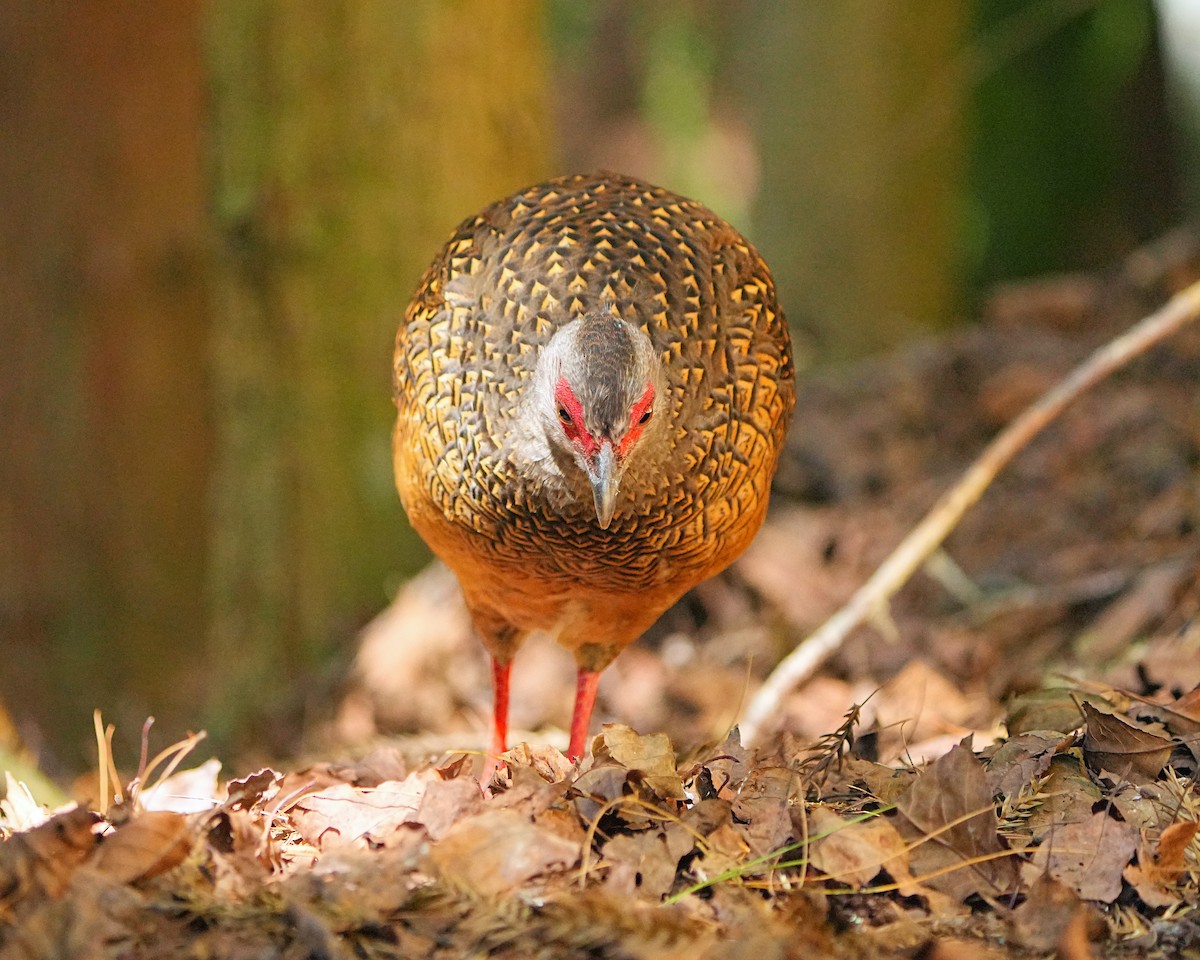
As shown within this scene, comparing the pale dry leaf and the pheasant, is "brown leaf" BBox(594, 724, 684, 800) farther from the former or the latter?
the pale dry leaf

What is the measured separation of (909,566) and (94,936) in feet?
10.4

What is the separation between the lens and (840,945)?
8.12 feet

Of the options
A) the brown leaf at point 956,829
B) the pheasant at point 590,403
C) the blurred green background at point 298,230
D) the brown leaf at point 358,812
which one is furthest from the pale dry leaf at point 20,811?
the blurred green background at point 298,230

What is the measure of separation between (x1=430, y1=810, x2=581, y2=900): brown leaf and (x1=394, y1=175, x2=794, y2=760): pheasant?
2.89 ft

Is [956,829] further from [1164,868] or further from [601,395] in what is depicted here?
[601,395]

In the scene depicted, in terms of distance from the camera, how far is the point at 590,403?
10.6ft

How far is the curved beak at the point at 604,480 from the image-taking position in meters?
3.29

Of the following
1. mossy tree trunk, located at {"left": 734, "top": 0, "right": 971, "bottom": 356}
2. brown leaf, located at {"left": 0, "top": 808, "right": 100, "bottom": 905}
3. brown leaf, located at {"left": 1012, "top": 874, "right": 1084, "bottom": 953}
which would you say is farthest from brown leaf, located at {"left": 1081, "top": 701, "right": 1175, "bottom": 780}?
mossy tree trunk, located at {"left": 734, "top": 0, "right": 971, "bottom": 356}

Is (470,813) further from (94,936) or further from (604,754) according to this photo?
(94,936)

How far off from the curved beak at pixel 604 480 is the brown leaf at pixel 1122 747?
1222 mm

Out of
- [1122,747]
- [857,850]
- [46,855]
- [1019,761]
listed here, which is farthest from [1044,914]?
[46,855]

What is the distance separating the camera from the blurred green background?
19.9 ft

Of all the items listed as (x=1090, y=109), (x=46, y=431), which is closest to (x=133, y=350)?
(x=46, y=431)

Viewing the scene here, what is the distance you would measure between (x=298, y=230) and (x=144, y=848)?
3.99 m
